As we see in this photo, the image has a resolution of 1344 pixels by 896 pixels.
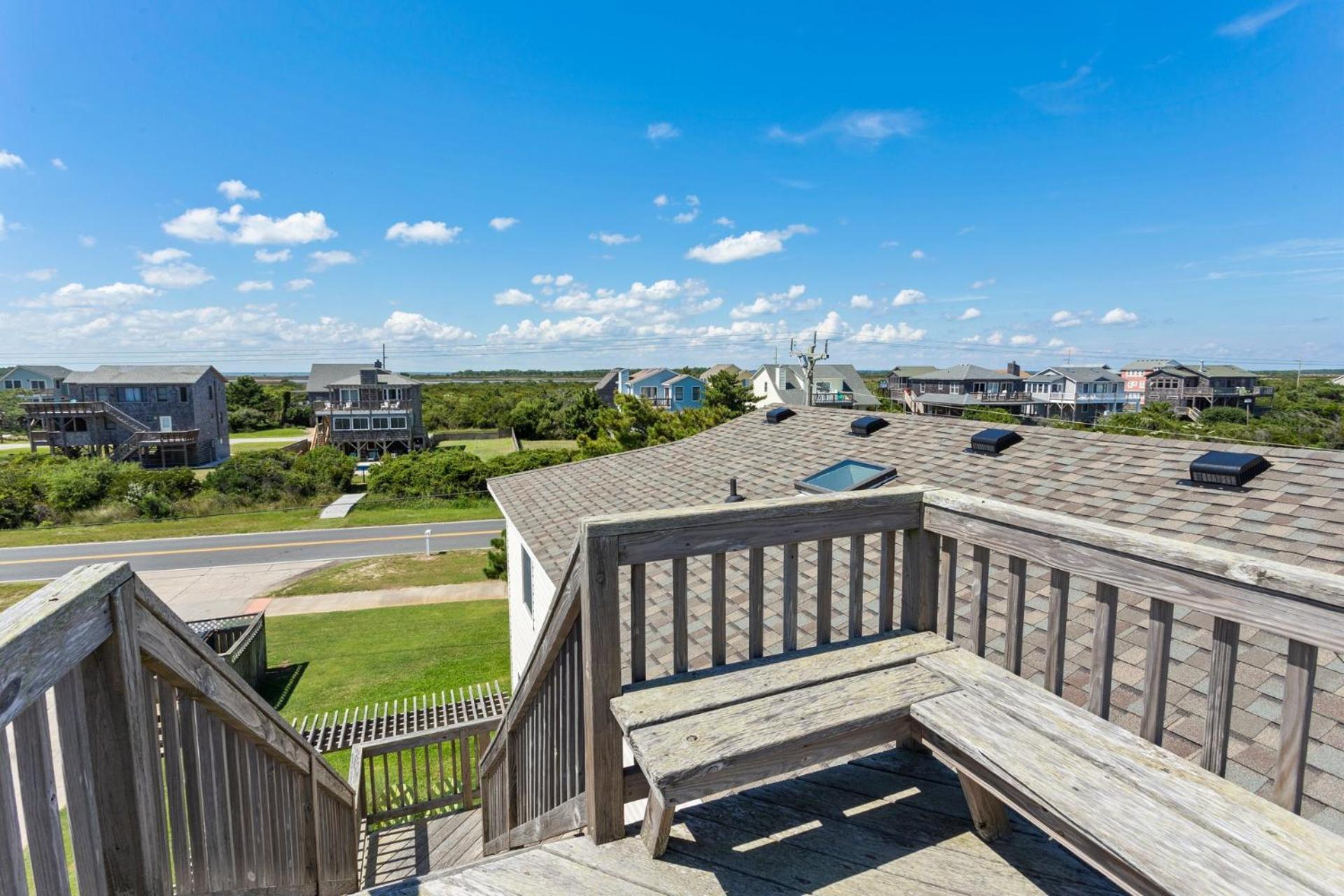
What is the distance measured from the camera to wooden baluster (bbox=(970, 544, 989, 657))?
2469 mm

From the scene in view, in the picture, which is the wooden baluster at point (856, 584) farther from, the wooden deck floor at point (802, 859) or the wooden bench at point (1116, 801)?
the wooden deck floor at point (802, 859)

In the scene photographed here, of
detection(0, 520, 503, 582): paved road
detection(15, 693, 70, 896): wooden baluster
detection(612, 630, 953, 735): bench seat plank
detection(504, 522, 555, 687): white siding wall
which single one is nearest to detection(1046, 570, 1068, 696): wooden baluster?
detection(612, 630, 953, 735): bench seat plank

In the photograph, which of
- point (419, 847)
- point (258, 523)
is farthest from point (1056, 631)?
point (258, 523)

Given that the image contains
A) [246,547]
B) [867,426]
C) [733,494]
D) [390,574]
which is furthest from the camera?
[246,547]

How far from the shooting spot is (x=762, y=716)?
211cm

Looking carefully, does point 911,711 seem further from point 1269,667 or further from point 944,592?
point 1269,667

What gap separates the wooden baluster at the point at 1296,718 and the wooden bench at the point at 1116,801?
82mm

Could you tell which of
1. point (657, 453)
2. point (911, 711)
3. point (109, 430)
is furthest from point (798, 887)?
point (109, 430)

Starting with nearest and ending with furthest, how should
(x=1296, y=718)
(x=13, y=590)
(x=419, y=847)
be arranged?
(x=1296, y=718)
(x=419, y=847)
(x=13, y=590)

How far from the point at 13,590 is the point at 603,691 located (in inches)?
846

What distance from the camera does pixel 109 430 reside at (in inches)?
1566

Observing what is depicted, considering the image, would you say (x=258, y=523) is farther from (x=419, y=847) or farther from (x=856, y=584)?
(x=856, y=584)

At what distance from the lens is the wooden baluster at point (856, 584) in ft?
8.48

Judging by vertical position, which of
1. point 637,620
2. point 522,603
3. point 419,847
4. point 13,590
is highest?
point 637,620
